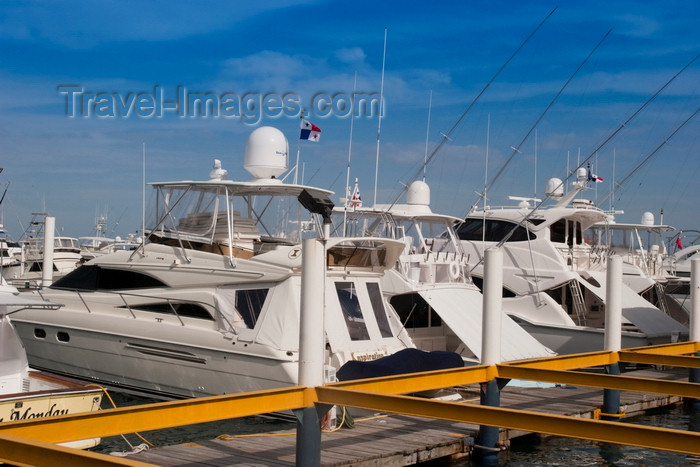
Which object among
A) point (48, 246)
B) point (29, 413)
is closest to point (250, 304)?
point (29, 413)

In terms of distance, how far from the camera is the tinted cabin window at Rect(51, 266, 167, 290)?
14.6 metres

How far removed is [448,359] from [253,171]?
5219 millimetres

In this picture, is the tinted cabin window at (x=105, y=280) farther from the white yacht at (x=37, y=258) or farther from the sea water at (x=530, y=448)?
the white yacht at (x=37, y=258)

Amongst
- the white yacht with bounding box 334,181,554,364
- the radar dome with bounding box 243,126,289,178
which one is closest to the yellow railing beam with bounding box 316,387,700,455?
the white yacht with bounding box 334,181,554,364

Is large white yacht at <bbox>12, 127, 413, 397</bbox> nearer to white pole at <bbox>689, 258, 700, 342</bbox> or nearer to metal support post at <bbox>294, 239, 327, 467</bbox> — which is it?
metal support post at <bbox>294, 239, 327, 467</bbox>

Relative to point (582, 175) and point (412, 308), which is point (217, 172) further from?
point (582, 175)

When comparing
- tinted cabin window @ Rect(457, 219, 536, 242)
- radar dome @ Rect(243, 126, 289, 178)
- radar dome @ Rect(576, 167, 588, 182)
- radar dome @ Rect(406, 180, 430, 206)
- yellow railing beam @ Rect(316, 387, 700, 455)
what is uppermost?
radar dome @ Rect(576, 167, 588, 182)

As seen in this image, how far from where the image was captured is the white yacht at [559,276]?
783 inches

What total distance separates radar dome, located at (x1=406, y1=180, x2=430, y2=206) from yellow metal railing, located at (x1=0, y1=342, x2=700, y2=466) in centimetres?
1072

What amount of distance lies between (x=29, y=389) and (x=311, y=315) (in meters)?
5.30

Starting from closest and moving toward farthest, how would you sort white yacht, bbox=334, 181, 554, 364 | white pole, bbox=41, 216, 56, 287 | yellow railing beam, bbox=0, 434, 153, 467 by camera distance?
yellow railing beam, bbox=0, 434, 153, 467 → white yacht, bbox=334, 181, 554, 364 → white pole, bbox=41, 216, 56, 287

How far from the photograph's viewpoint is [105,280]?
599 inches

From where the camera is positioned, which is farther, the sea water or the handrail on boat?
the handrail on boat

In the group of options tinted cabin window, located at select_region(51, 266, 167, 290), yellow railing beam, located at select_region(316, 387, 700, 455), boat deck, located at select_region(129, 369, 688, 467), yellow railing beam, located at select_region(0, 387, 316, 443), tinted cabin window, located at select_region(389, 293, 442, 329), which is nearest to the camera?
yellow railing beam, located at select_region(0, 387, 316, 443)
